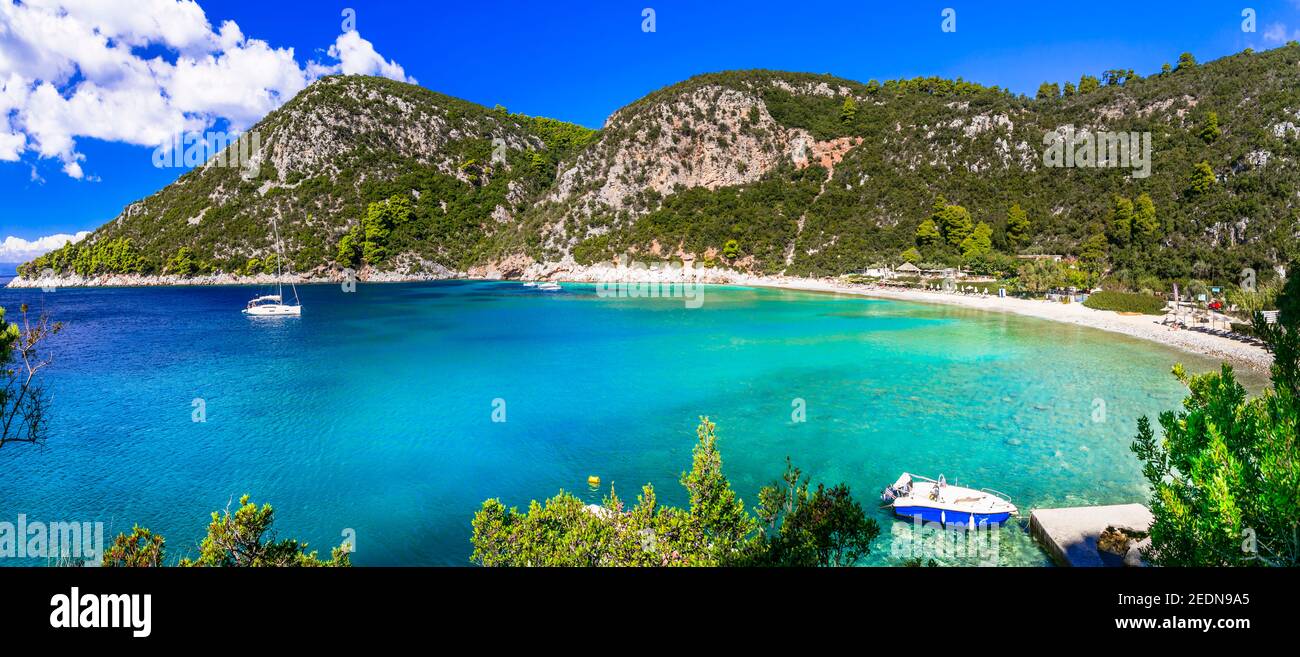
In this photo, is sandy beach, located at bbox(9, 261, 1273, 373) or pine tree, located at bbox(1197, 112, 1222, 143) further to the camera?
pine tree, located at bbox(1197, 112, 1222, 143)

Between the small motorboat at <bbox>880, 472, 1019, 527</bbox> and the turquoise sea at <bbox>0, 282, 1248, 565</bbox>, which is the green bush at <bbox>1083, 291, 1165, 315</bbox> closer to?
the turquoise sea at <bbox>0, 282, 1248, 565</bbox>

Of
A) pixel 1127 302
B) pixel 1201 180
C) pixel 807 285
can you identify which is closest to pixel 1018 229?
pixel 1201 180

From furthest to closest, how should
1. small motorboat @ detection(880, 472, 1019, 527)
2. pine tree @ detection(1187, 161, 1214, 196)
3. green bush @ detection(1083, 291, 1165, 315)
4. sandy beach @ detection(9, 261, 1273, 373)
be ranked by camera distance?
1. pine tree @ detection(1187, 161, 1214, 196)
2. green bush @ detection(1083, 291, 1165, 315)
3. sandy beach @ detection(9, 261, 1273, 373)
4. small motorboat @ detection(880, 472, 1019, 527)
